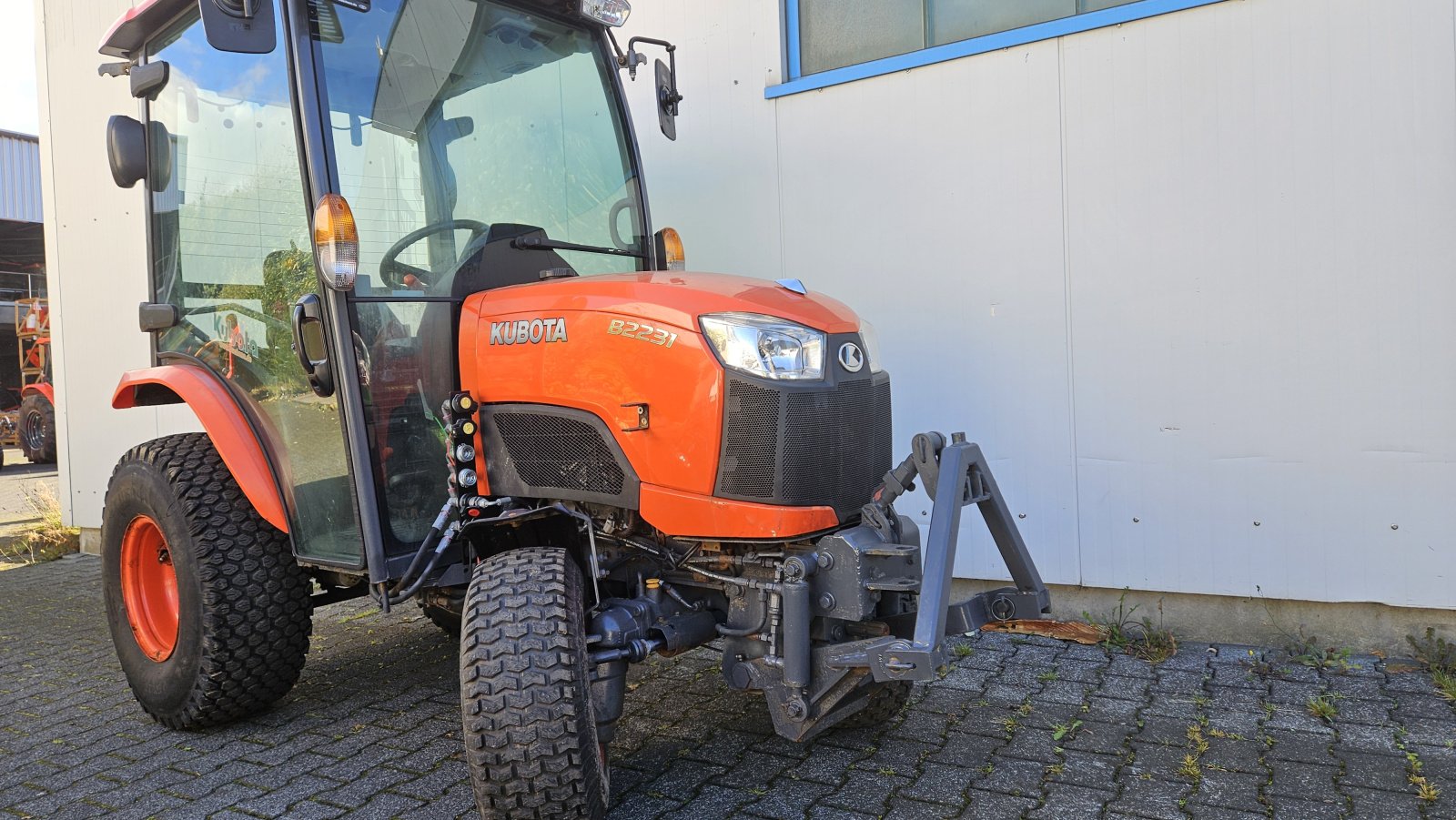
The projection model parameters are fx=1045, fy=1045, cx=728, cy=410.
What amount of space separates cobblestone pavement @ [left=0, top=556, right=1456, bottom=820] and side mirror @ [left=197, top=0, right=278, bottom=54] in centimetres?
203

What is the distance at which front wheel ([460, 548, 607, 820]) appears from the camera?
93.7 inches

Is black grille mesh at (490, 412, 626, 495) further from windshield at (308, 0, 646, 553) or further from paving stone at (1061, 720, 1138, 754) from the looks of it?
paving stone at (1061, 720, 1138, 754)

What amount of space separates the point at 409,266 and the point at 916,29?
8.64ft

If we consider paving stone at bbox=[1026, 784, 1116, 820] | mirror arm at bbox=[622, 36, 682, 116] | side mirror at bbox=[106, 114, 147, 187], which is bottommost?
paving stone at bbox=[1026, 784, 1116, 820]

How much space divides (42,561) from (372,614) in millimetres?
3503

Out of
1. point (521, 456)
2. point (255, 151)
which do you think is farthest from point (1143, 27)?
point (255, 151)

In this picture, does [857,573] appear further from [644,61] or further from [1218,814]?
[644,61]

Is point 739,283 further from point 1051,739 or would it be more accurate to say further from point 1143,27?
point 1143,27

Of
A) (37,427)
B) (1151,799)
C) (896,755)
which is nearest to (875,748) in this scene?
(896,755)

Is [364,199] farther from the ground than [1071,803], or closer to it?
farther from the ground

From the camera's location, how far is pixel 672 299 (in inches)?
105

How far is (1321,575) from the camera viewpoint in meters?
3.88

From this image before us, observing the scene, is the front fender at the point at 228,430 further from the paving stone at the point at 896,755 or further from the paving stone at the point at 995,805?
the paving stone at the point at 995,805

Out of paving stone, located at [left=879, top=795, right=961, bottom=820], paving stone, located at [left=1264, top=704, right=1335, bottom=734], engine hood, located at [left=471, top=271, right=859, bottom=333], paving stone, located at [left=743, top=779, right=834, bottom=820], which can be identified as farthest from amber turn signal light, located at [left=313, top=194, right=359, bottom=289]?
paving stone, located at [left=1264, top=704, right=1335, bottom=734]
